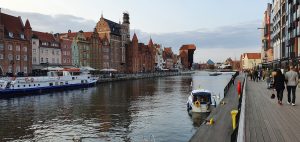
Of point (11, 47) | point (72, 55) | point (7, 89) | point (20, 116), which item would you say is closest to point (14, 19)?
point (11, 47)

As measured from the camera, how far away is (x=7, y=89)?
60.2 metres

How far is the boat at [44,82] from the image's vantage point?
6128cm

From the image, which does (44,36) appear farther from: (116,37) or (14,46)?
(116,37)

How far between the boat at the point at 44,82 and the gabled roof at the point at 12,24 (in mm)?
18849

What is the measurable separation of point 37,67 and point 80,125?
250ft

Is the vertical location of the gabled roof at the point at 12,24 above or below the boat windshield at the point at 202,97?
above

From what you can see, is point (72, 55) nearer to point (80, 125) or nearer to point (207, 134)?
point (80, 125)

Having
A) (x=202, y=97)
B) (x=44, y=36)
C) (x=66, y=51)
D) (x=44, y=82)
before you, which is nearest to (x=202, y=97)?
(x=202, y=97)

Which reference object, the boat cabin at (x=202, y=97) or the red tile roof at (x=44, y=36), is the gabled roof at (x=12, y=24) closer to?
the red tile roof at (x=44, y=36)

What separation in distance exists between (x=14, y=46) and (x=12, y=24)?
7.37 meters

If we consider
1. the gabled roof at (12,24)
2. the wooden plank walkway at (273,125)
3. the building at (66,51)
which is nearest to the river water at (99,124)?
the wooden plank walkway at (273,125)

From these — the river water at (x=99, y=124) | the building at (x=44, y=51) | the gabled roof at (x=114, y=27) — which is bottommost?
the river water at (x=99, y=124)

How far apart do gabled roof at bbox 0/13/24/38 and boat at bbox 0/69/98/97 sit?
18849mm

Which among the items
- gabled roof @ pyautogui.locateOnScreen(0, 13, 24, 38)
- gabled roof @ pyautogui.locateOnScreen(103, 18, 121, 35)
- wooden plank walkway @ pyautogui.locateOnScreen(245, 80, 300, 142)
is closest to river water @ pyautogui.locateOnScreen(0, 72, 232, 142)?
wooden plank walkway @ pyautogui.locateOnScreen(245, 80, 300, 142)
